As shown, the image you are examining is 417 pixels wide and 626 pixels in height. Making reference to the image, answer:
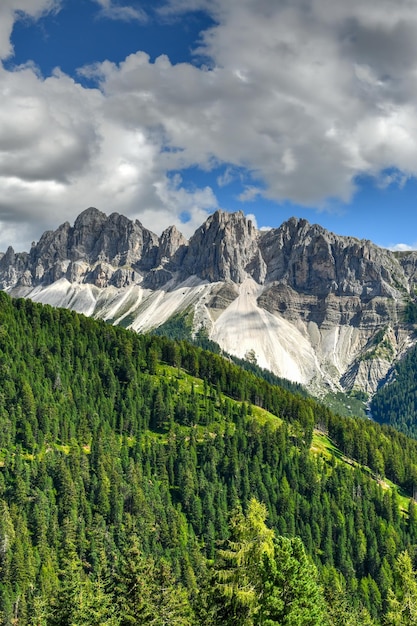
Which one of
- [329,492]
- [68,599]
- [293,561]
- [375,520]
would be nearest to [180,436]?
[329,492]

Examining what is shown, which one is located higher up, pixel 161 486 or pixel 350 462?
pixel 350 462

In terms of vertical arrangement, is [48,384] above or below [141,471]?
above

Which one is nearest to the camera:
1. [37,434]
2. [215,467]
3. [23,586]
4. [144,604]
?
[144,604]

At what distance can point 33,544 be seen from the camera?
381ft

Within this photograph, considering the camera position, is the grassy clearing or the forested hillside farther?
the grassy clearing

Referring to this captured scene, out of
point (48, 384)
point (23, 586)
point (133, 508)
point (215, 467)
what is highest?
point (48, 384)

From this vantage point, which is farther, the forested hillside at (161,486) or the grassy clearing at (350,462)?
the grassy clearing at (350,462)

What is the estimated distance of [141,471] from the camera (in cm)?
15100

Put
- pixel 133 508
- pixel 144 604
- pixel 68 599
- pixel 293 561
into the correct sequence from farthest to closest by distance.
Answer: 1. pixel 133 508
2. pixel 68 599
3. pixel 144 604
4. pixel 293 561

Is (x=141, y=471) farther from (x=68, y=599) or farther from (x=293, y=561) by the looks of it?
(x=293, y=561)

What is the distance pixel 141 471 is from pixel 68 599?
10048cm

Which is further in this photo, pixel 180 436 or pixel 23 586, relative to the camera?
pixel 180 436

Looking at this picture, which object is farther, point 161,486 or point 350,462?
point 350,462

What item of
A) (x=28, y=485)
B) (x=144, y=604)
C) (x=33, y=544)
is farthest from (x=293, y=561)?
(x=28, y=485)
